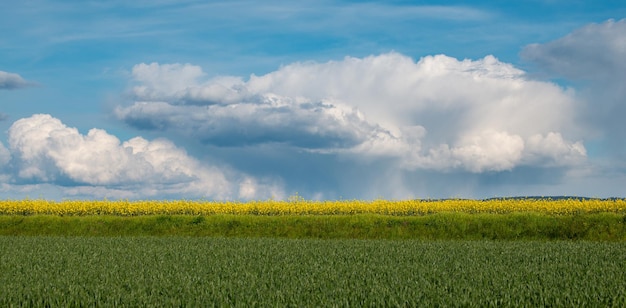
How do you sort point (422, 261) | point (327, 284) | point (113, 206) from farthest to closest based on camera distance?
point (113, 206)
point (422, 261)
point (327, 284)

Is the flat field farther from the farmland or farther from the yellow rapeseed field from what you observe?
the yellow rapeseed field

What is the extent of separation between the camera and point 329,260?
20.7m

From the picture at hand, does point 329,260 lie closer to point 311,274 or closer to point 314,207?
point 311,274

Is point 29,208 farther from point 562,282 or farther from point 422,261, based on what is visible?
point 562,282

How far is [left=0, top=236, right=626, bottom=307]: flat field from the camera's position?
509 inches

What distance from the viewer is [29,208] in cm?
4934

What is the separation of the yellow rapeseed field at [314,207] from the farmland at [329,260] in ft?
0.37

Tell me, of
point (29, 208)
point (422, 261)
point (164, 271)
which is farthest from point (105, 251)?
point (29, 208)

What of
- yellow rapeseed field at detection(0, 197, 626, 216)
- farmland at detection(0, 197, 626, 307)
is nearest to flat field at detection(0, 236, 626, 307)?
farmland at detection(0, 197, 626, 307)

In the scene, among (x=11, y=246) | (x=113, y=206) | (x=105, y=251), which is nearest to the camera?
(x=105, y=251)

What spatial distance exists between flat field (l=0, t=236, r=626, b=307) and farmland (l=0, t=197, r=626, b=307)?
0.18 ft

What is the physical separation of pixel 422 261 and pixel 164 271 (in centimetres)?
867

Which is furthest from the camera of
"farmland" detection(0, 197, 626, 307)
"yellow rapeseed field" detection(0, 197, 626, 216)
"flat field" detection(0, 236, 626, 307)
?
"yellow rapeseed field" detection(0, 197, 626, 216)

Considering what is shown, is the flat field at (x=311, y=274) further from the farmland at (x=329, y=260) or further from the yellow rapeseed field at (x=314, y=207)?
the yellow rapeseed field at (x=314, y=207)
